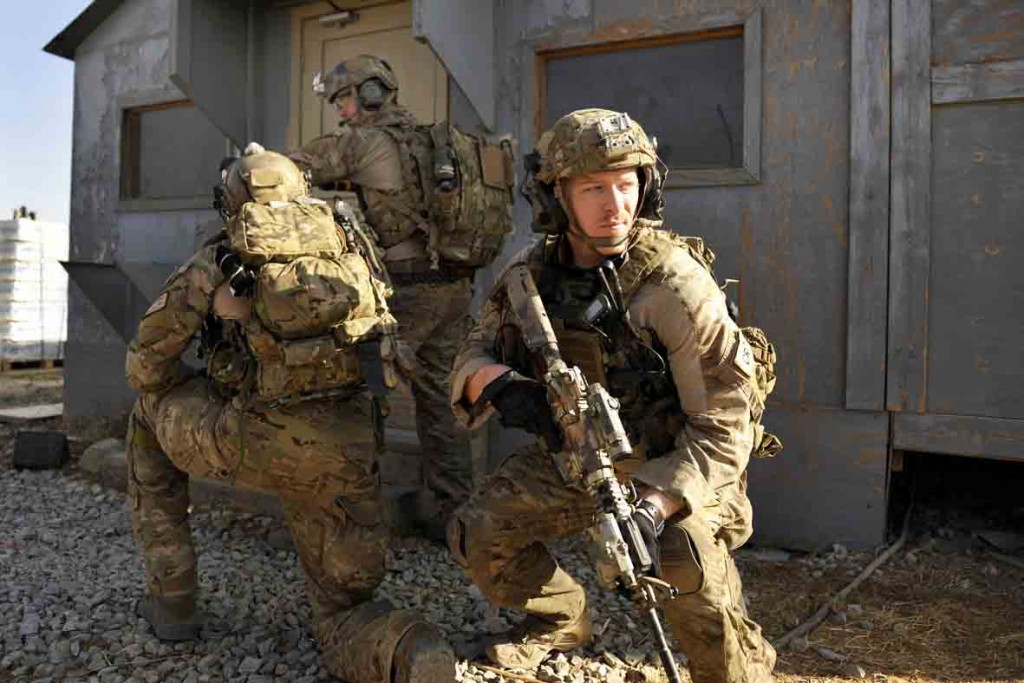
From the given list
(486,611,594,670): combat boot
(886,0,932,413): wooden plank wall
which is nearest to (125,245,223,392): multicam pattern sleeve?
(486,611,594,670): combat boot

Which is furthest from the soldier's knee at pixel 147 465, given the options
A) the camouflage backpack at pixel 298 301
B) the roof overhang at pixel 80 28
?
the roof overhang at pixel 80 28

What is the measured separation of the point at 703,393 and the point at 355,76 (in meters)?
2.91

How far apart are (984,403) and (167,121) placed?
613 cm

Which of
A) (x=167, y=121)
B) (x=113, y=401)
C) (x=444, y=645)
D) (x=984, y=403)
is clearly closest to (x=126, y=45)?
(x=167, y=121)

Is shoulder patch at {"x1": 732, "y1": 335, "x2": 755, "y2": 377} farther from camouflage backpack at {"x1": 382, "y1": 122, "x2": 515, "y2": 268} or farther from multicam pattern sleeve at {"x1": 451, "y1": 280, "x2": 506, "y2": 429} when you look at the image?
camouflage backpack at {"x1": 382, "y1": 122, "x2": 515, "y2": 268}

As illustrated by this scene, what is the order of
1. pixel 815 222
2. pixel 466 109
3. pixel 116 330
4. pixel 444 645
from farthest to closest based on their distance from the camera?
pixel 116 330 < pixel 466 109 < pixel 815 222 < pixel 444 645

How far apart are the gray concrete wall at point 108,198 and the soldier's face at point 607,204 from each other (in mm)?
4867

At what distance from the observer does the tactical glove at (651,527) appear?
2004 mm

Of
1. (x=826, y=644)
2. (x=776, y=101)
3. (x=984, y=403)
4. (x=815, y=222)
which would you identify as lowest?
(x=826, y=644)

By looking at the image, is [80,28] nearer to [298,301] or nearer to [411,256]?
[411,256]

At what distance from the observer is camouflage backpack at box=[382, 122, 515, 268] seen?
4328 millimetres

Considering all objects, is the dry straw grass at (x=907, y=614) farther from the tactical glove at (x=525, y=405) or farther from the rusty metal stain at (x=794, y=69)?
the rusty metal stain at (x=794, y=69)

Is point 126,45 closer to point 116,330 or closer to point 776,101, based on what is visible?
point 116,330

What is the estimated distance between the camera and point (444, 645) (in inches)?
108
